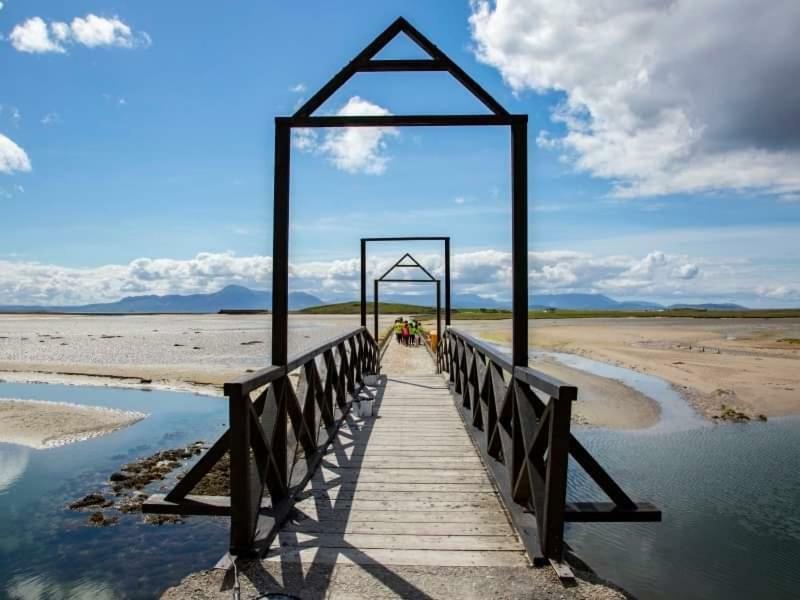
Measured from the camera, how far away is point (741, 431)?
10.6 meters

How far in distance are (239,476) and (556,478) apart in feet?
5.85

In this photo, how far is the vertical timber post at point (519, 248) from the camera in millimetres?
4246

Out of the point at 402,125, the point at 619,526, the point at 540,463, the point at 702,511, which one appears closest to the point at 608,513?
the point at 540,463

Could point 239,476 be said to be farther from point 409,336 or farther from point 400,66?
point 409,336

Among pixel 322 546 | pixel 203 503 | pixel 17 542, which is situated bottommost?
pixel 17 542

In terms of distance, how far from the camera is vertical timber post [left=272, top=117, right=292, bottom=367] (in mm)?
4359

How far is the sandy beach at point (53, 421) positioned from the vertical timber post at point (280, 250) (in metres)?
7.01

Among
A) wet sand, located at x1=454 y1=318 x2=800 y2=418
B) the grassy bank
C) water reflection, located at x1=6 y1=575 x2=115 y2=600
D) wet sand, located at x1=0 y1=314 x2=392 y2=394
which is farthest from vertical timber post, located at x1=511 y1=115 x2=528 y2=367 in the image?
the grassy bank

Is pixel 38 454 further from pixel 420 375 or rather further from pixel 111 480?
pixel 420 375

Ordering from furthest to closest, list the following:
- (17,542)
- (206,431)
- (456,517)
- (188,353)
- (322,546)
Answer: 1. (188,353)
2. (206,431)
3. (17,542)
4. (456,517)
5. (322,546)

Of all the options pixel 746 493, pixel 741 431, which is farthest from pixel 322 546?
pixel 741 431

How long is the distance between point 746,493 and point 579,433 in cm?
313

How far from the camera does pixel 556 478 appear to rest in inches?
125

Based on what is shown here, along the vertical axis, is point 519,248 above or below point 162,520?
above
